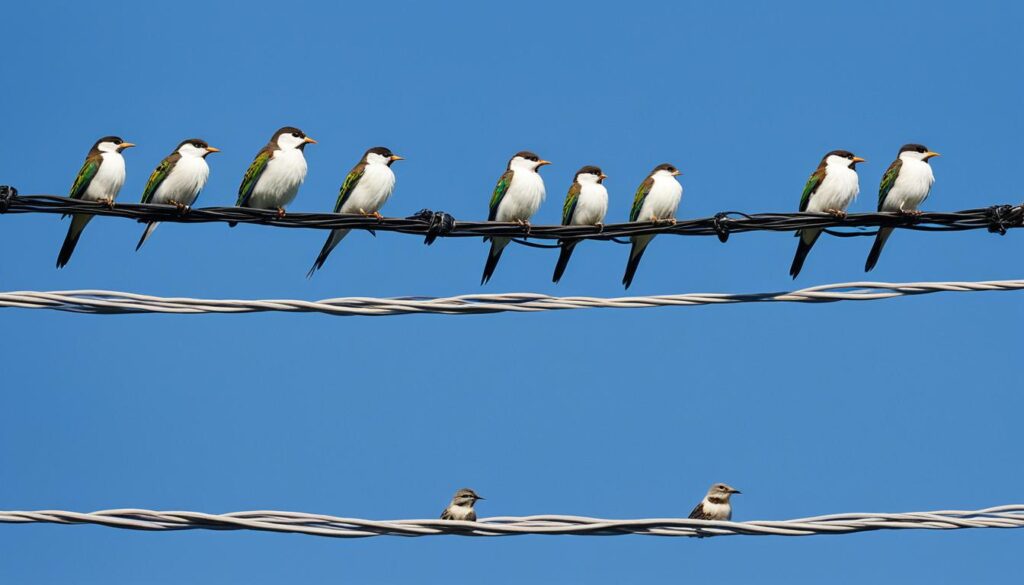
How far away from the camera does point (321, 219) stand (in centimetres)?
875

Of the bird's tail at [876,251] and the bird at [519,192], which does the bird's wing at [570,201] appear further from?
the bird's tail at [876,251]

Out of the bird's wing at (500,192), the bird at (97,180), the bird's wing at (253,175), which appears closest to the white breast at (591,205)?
the bird's wing at (500,192)

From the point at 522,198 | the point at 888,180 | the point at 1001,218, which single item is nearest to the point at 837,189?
the point at 888,180

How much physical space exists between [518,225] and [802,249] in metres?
5.59

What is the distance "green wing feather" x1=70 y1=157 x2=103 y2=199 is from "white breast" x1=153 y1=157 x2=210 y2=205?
59cm

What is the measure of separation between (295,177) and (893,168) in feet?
19.4

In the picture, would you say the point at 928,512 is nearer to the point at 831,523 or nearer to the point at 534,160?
the point at 831,523

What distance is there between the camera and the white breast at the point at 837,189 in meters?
14.0

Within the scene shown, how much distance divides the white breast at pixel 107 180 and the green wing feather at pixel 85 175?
0.03 metres

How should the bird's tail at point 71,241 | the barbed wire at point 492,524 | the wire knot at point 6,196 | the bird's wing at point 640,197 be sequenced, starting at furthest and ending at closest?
1. the bird's wing at point 640,197
2. the bird's tail at point 71,241
3. the wire knot at point 6,196
4. the barbed wire at point 492,524

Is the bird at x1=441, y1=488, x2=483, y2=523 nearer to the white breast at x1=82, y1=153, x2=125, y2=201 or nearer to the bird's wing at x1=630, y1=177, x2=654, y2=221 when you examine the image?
the bird's wing at x1=630, y1=177, x2=654, y2=221

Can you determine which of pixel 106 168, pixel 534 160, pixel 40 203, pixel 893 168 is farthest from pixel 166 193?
pixel 893 168

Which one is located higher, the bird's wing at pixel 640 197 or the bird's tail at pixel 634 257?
the bird's wing at pixel 640 197

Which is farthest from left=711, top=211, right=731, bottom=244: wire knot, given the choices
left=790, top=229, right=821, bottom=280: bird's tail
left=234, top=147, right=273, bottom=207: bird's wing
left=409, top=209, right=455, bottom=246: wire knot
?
left=234, top=147, right=273, bottom=207: bird's wing
